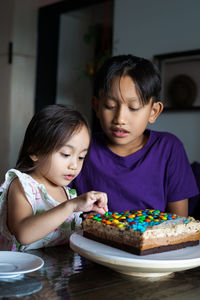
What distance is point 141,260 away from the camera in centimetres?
91

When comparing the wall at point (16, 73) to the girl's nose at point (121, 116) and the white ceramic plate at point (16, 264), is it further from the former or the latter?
the white ceramic plate at point (16, 264)

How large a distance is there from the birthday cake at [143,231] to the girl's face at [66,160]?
273mm

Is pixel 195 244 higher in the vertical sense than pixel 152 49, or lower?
lower

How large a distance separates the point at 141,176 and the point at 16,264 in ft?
2.94

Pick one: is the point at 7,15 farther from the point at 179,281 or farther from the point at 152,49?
the point at 179,281

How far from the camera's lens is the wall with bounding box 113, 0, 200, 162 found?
326 centimetres

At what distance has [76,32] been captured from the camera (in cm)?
551

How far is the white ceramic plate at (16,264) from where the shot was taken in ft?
2.86

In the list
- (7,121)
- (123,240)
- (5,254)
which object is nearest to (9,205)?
(5,254)

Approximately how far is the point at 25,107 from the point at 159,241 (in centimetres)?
425

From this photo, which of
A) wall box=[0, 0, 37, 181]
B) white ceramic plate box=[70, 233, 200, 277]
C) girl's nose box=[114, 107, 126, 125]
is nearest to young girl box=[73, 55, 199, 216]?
girl's nose box=[114, 107, 126, 125]

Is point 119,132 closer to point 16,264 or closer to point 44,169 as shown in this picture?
point 44,169

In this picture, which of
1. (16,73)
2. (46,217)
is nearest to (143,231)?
(46,217)

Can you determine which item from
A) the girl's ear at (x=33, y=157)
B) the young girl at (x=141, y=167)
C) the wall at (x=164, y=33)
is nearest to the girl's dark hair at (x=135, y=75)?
the young girl at (x=141, y=167)
